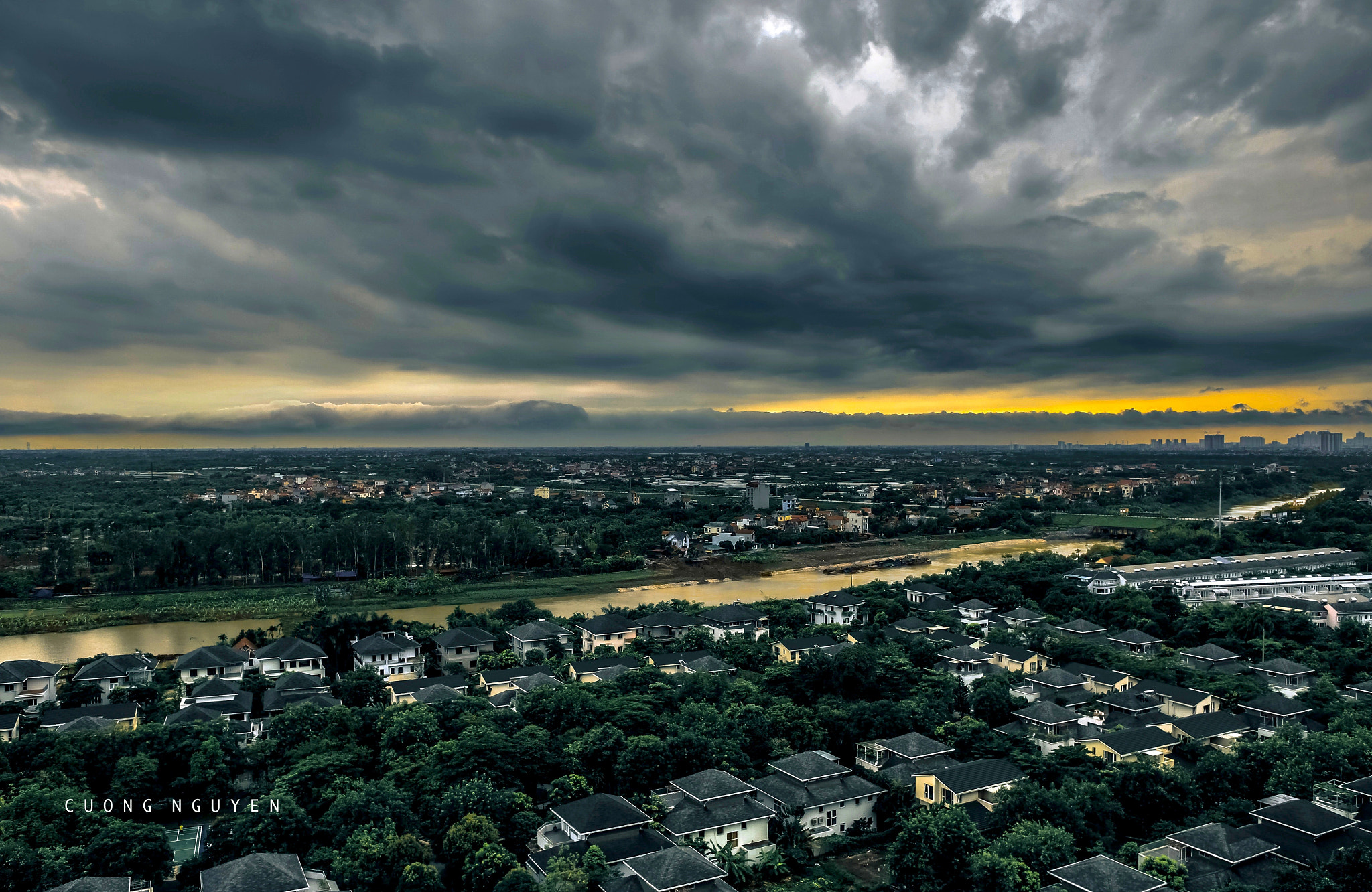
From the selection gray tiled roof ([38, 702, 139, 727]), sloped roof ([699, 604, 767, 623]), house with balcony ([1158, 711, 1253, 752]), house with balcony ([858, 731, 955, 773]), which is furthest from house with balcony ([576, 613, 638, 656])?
house with balcony ([1158, 711, 1253, 752])

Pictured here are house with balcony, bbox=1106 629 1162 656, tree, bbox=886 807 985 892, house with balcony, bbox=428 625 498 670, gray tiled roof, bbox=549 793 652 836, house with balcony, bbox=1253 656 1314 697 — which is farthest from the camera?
house with balcony, bbox=428 625 498 670

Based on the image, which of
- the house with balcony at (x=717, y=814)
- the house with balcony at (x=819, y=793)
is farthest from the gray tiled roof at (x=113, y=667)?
the house with balcony at (x=819, y=793)

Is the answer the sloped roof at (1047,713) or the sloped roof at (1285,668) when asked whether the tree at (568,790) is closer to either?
the sloped roof at (1047,713)

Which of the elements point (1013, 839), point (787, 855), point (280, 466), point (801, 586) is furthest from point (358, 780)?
point (280, 466)

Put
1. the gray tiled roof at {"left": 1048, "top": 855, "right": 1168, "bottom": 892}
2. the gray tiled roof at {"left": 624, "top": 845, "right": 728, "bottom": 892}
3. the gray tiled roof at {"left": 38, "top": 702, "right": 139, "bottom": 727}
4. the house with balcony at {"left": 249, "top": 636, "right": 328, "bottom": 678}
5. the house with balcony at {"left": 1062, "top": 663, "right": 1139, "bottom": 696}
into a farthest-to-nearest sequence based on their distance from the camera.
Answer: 1. the house with balcony at {"left": 249, "top": 636, "right": 328, "bottom": 678}
2. the house with balcony at {"left": 1062, "top": 663, "right": 1139, "bottom": 696}
3. the gray tiled roof at {"left": 38, "top": 702, "right": 139, "bottom": 727}
4. the gray tiled roof at {"left": 624, "top": 845, "right": 728, "bottom": 892}
5. the gray tiled roof at {"left": 1048, "top": 855, "right": 1168, "bottom": 892}

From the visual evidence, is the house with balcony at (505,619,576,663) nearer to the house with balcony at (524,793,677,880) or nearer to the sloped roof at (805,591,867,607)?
the sloped roof at (805,591,867,607)

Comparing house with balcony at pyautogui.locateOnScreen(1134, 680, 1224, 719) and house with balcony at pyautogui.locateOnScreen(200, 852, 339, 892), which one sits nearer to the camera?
house with balcony at pyautogui.locateOnScreen(200, 852, 339, 892)
